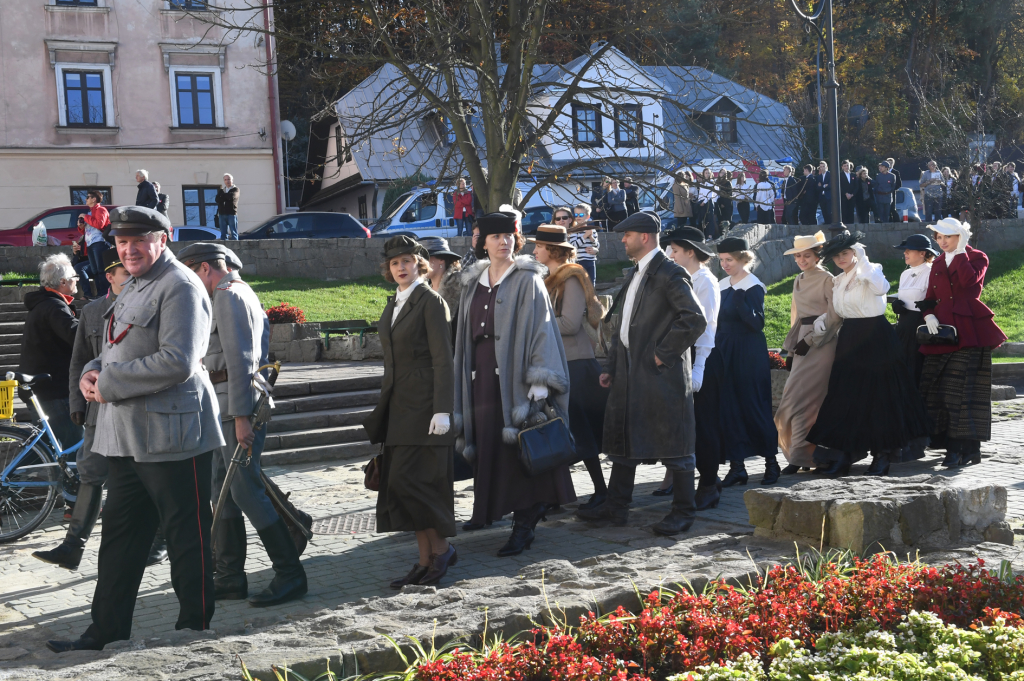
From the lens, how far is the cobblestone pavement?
5.38 metres

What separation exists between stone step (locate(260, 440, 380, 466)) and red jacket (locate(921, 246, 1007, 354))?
5192 millimetres

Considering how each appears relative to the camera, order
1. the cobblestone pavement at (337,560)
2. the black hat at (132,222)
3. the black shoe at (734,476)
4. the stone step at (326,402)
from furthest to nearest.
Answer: the stone step at (326,402)
the black shoe at (734,476)
the cobblestone pavement at (337,560)
the black hat at (132,222)

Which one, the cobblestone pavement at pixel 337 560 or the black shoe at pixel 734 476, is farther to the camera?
the black shoe at pixel 734 476

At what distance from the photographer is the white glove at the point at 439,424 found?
5.56 metres

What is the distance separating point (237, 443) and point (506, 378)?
1.53 meters

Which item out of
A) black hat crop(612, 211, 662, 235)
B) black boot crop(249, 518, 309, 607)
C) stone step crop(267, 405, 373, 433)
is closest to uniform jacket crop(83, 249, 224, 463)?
black boot crop(249, 518, 309, 607)

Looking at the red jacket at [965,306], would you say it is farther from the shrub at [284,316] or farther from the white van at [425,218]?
the white van at [425,218]

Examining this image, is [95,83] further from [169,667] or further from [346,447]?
[169,667]

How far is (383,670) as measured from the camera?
3.72 meters

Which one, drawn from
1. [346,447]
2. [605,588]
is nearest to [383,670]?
[605,588]

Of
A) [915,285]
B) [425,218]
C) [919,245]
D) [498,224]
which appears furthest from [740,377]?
[425,218]

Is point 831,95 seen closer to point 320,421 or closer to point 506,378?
point 320,421

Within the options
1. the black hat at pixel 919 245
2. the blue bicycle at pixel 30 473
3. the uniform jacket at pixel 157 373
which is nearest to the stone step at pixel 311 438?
the blue bicycle at pixel 30 473

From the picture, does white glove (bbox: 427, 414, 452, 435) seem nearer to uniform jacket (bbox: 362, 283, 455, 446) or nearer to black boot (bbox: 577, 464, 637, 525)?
uniform jacket (bbox: 362, 283, 455, 446)
